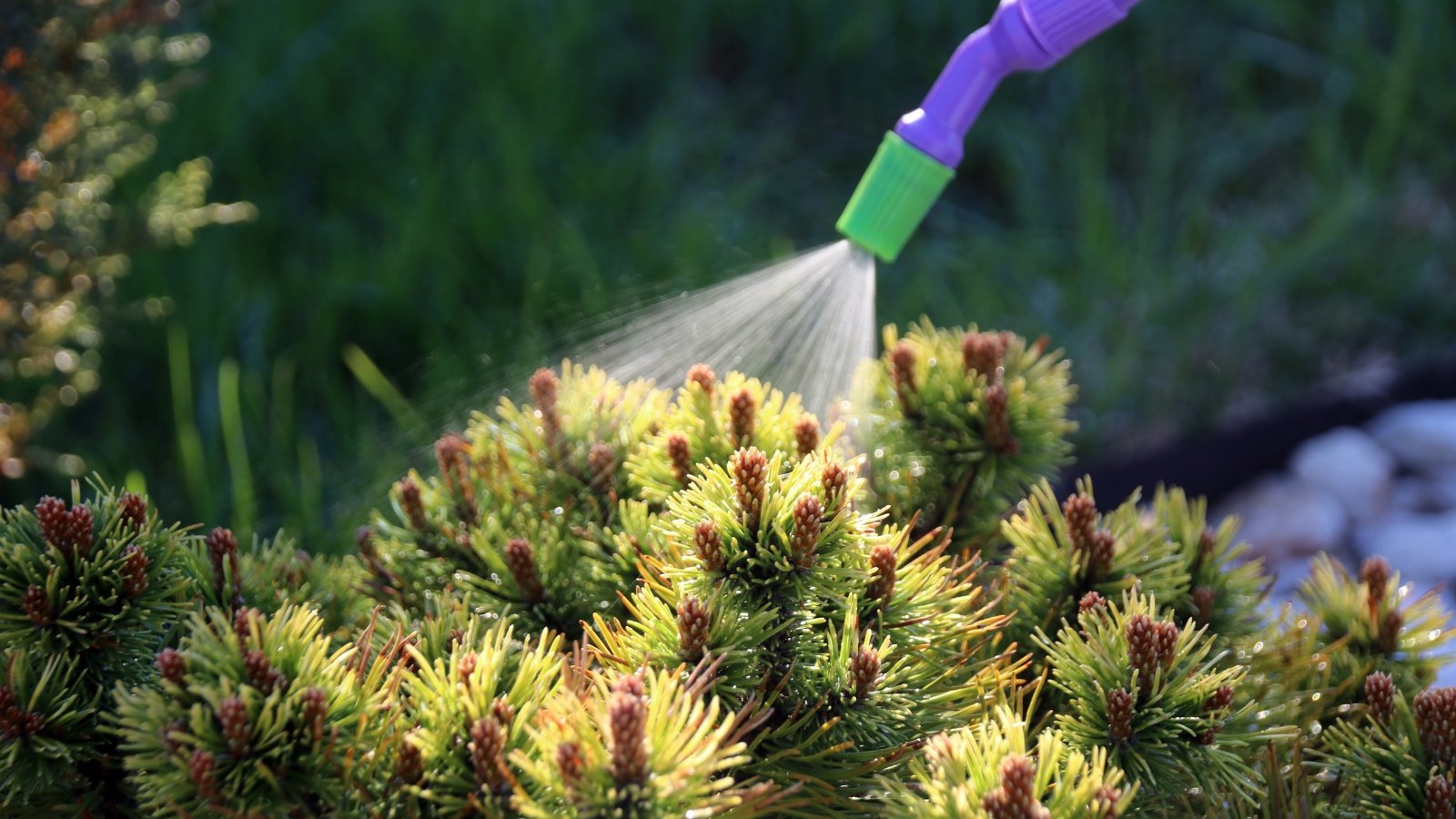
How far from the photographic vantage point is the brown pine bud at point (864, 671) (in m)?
0.78

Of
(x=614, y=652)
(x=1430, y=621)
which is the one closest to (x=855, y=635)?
(x=614, y=652)

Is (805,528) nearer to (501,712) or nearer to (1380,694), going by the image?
(501,712)

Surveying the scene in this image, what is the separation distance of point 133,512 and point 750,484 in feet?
1.33

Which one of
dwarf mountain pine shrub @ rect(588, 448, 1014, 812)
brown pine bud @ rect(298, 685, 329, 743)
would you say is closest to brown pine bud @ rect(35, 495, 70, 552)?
brown pine bud @ rect(298, 685, 329, 743)

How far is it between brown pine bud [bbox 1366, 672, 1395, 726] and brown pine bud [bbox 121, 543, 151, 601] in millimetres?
821

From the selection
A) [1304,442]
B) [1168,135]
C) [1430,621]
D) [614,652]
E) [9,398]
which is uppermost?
[1168,135]

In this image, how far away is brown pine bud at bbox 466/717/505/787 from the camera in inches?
27.1

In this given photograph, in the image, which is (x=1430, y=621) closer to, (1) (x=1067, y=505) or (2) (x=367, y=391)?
(1) (x=1067, y=505)

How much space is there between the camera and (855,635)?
0.79m

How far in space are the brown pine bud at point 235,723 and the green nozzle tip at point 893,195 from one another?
674mm

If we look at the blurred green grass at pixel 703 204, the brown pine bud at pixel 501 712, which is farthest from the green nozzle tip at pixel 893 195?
the blurred green grass at pixel 703 204

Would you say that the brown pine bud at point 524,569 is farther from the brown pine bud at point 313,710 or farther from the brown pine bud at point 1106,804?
the brown pine bud at point 1106,804

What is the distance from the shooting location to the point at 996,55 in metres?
1.14

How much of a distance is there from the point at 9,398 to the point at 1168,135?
2.72 metres
